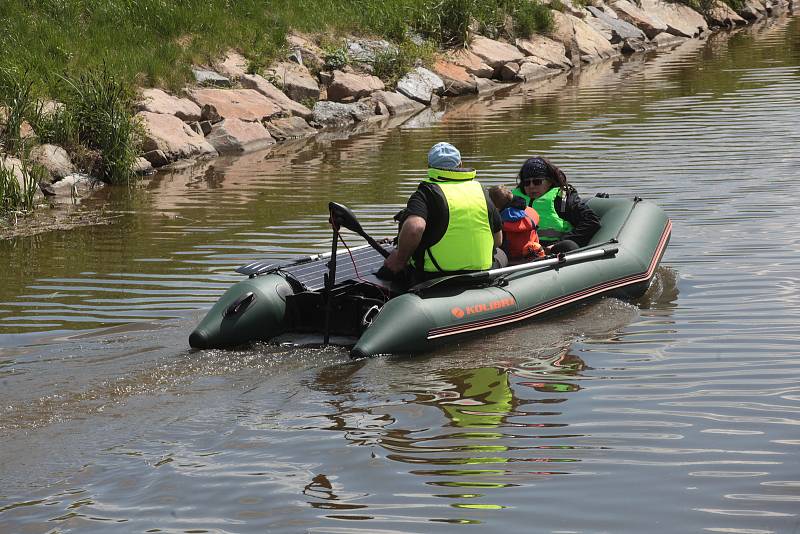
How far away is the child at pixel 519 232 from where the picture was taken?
384 inches

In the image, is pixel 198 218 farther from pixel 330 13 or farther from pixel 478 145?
pixel 330 13

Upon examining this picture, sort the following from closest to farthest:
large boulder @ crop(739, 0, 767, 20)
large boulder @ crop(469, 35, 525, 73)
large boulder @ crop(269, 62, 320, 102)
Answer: large boulder @ crop(269, 62, 320, 102) → large boulder @ crop(469, 35, 525, 73) → large boulder @ crop(739, 0, 767, 20)

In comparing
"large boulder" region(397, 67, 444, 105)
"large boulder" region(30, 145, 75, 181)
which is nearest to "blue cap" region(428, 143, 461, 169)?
"large boulder" region(30, 145, 75, 181)

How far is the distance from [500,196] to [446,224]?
977 millimetres

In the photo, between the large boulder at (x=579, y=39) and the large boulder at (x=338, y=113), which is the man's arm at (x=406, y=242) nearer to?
the large boulder at (x=338, y=113)

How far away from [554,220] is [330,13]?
1525 centimetres

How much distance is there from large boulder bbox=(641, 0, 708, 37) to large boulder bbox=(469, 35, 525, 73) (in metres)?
8.46

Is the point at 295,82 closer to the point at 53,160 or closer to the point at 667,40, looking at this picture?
the point at 53,160

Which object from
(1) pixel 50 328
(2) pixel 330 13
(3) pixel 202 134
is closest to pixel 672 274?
(1) pixel 50 328

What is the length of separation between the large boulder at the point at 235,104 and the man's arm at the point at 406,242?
11178mm

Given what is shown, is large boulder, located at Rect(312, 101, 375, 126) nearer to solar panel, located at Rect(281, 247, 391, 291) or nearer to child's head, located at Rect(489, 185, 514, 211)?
solar panel, located at Rect(281, 247, 391, 291)

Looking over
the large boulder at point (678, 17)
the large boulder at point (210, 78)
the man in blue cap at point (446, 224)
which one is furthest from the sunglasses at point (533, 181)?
the large boulder at point (678, 17)

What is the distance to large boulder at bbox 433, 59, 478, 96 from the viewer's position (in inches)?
981

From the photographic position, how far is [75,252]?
12312 millimetres
